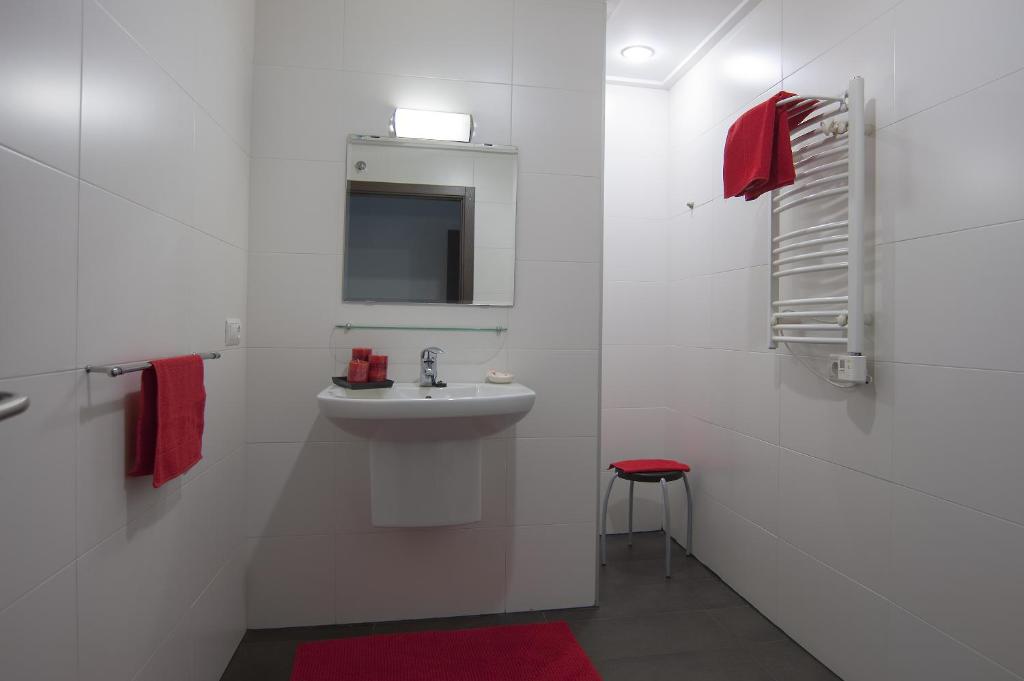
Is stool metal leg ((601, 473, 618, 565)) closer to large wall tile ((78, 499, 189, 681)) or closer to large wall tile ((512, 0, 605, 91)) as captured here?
large wall tile ((78, 499, 189, 681))

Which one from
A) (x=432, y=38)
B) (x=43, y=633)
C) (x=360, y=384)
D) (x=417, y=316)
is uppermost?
(x=432, y=38)

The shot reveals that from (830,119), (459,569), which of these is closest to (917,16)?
(830,119)

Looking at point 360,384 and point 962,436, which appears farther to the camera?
point 360,384

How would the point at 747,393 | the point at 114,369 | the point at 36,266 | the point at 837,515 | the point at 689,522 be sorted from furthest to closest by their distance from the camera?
the point at 689,522 < the point at 747,393 < the point at 837,515 < the point at 114,369 < the point at 36,266

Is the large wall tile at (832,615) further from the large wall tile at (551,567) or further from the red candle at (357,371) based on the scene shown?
the red candle at (357,371)

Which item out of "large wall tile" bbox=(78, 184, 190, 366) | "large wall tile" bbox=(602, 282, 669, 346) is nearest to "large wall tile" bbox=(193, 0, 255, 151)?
"large wall tile" bbox=(78, 184, 190, 366)

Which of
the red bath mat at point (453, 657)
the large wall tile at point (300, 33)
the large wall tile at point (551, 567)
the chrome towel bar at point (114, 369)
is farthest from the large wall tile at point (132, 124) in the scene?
the large wall tile at point (551, 567)

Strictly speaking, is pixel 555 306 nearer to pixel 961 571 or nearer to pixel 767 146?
pixel 767 146

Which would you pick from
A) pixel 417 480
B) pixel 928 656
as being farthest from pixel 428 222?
pixel 928 656

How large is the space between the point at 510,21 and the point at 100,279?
175cm

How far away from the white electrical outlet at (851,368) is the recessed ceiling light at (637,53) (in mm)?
1806

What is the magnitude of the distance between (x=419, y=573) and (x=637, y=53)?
2576mm

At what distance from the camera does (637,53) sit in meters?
2.74

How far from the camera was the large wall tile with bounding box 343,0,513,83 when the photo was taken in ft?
6.80
